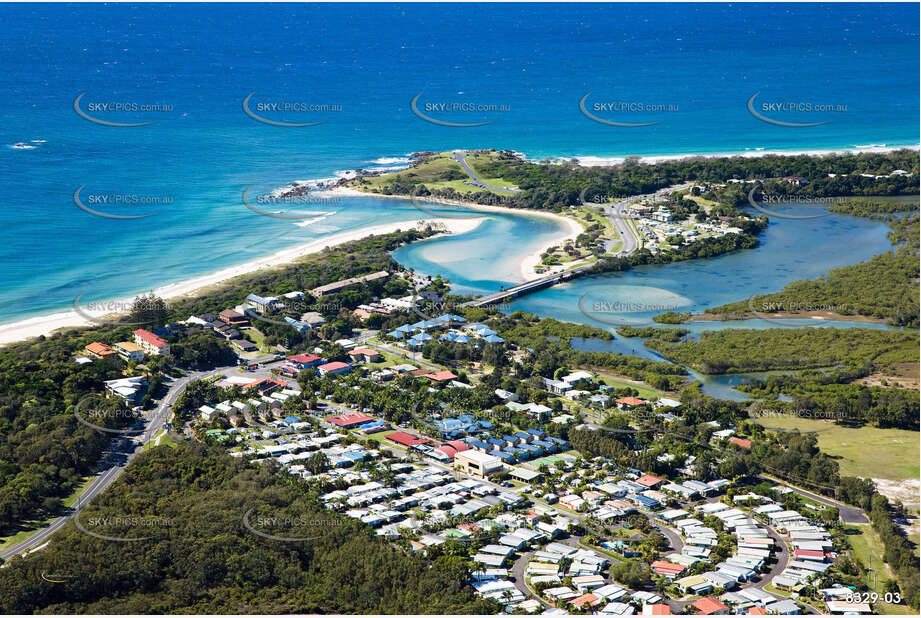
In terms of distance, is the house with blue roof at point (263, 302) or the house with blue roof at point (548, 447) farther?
the house with blue roof at point (263, 302)

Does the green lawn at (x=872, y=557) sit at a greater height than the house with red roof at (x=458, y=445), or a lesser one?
lesser

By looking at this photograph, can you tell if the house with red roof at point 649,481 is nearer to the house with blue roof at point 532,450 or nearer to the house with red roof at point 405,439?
the house with blue roof at point 532,450

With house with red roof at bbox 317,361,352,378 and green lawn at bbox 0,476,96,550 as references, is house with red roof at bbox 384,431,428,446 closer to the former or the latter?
house with red roof at bbox 317,361,352,378

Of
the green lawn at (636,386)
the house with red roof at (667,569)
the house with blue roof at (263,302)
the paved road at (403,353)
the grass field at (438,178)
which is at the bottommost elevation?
the house with red roof at (667,569)

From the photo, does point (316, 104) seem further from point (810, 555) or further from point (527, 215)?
point (810, 555)

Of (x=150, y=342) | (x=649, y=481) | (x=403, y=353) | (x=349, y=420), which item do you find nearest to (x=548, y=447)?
(x=649, y=481)

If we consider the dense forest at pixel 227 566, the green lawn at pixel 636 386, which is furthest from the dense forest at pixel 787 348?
the dense forest at pixel 227 566
